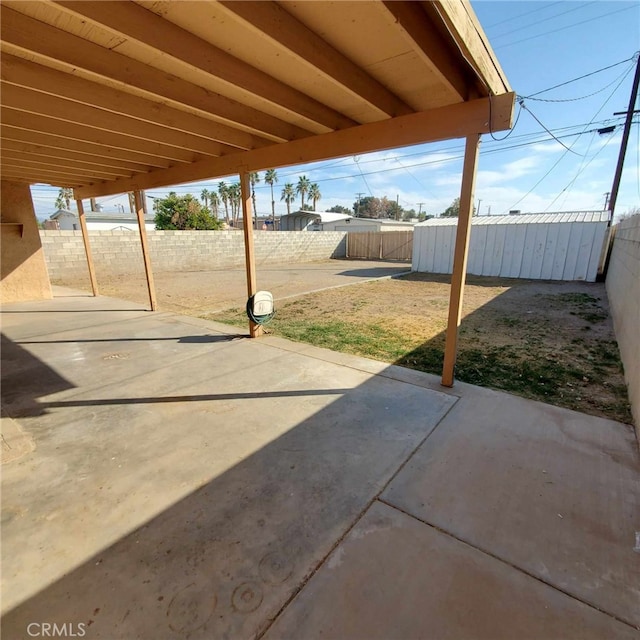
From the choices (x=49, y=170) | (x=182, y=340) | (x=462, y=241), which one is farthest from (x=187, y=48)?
(x=49, y=170)

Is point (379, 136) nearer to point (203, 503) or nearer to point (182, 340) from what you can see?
point (203, 503)

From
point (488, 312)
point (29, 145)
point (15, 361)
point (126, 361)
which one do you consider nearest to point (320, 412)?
point (126, 361)

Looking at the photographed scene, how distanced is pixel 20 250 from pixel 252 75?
24.5 feet

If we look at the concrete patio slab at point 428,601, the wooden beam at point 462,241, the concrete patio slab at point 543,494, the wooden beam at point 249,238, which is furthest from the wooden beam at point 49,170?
the concrete patio slab at point 543,494

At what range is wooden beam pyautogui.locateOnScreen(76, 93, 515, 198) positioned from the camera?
2.48m

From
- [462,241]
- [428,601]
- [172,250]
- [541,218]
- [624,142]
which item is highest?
[624,142]

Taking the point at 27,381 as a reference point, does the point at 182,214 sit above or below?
above

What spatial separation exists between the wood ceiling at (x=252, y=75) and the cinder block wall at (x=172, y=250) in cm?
793

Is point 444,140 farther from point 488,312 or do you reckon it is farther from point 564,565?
point 488,312

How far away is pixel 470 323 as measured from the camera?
5.72 m

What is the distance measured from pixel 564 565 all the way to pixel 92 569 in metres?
2.11

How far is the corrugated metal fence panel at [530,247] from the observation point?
998 centimetres

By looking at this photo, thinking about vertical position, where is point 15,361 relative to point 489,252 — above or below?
below

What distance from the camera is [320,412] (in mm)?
2775
